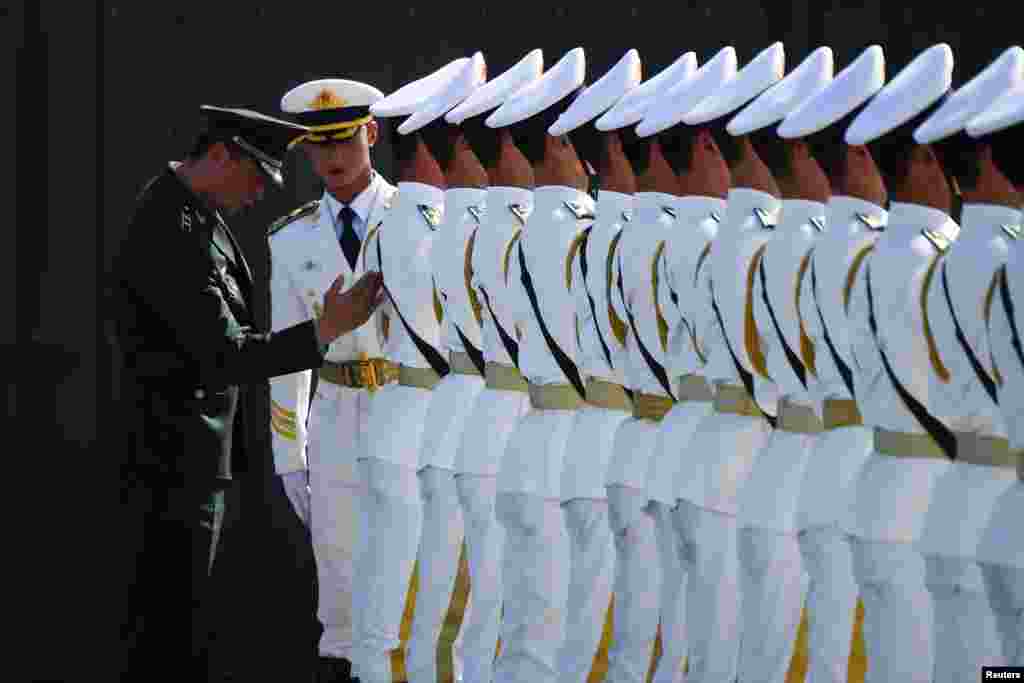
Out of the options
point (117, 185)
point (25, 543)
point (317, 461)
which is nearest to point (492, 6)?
point (117, 185)

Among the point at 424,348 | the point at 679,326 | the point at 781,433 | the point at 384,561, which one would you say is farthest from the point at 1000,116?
the point at 384,561

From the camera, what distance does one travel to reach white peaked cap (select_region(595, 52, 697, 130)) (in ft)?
24.2

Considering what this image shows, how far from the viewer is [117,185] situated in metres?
11.5

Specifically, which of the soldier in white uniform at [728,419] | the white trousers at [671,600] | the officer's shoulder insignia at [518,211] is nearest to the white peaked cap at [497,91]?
the officer's shoulder insignia at [518,211]

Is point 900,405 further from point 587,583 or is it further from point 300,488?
point 300,488

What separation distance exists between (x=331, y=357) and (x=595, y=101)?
4.27 feet

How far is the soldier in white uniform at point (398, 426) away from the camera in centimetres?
791

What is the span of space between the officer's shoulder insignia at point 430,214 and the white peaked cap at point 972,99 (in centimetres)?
Answer: 209

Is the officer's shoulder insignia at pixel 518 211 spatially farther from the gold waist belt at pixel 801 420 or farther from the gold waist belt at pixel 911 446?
the gold waist belt at pixel 911 446

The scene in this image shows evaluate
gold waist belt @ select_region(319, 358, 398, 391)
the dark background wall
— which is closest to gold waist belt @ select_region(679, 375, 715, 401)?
gold waist belt @ select_region(319, 358, 398, 391)

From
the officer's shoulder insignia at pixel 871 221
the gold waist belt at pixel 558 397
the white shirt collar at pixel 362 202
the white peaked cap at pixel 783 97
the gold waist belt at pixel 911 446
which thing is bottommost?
the gold waist belt at pixel 911 446

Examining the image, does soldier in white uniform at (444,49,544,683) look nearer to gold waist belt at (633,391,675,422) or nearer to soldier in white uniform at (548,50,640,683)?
soldier in white uniform at (548,50,640,683)

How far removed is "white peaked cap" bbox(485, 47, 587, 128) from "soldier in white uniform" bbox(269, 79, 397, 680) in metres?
0.72

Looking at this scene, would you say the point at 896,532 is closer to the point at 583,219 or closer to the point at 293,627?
the point at 583,219
